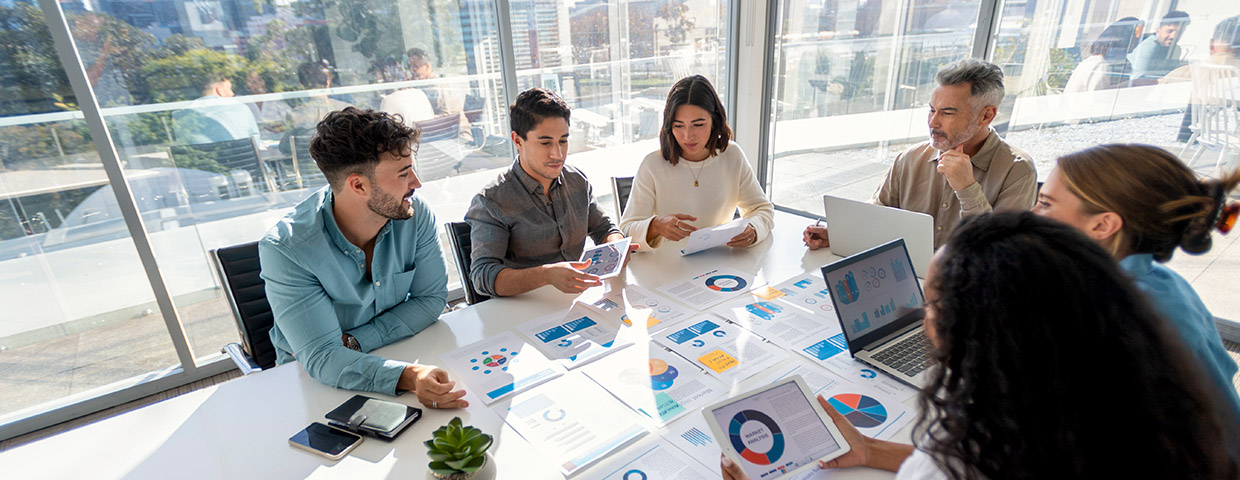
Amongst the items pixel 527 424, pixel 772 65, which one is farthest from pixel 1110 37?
pixel 527 424

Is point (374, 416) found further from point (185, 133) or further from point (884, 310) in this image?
point (185, 133)

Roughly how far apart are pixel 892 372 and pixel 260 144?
3009 millimetres

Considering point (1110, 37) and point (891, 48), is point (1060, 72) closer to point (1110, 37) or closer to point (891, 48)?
point (1110, 37)

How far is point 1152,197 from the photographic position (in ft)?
3.70

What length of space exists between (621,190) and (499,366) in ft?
4.85

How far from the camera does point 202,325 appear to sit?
9.52 ft

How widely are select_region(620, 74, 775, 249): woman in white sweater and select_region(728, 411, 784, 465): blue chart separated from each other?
131 cm

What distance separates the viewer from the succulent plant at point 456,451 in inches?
39.0

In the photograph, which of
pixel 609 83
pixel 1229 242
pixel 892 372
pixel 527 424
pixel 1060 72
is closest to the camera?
pixel 527 424

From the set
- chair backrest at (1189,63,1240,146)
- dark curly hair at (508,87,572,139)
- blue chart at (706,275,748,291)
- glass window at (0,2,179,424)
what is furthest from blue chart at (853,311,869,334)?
glass window at (0,2,179,424)

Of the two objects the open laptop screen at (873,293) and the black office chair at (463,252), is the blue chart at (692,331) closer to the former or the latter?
the open laptop screen at (873,293)

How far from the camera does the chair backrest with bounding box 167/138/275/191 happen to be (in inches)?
105

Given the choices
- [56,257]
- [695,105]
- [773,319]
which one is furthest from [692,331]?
[56,257]

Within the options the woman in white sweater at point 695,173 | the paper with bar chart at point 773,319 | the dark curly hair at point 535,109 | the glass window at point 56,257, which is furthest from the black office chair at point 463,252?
the glass window at point 56,257
